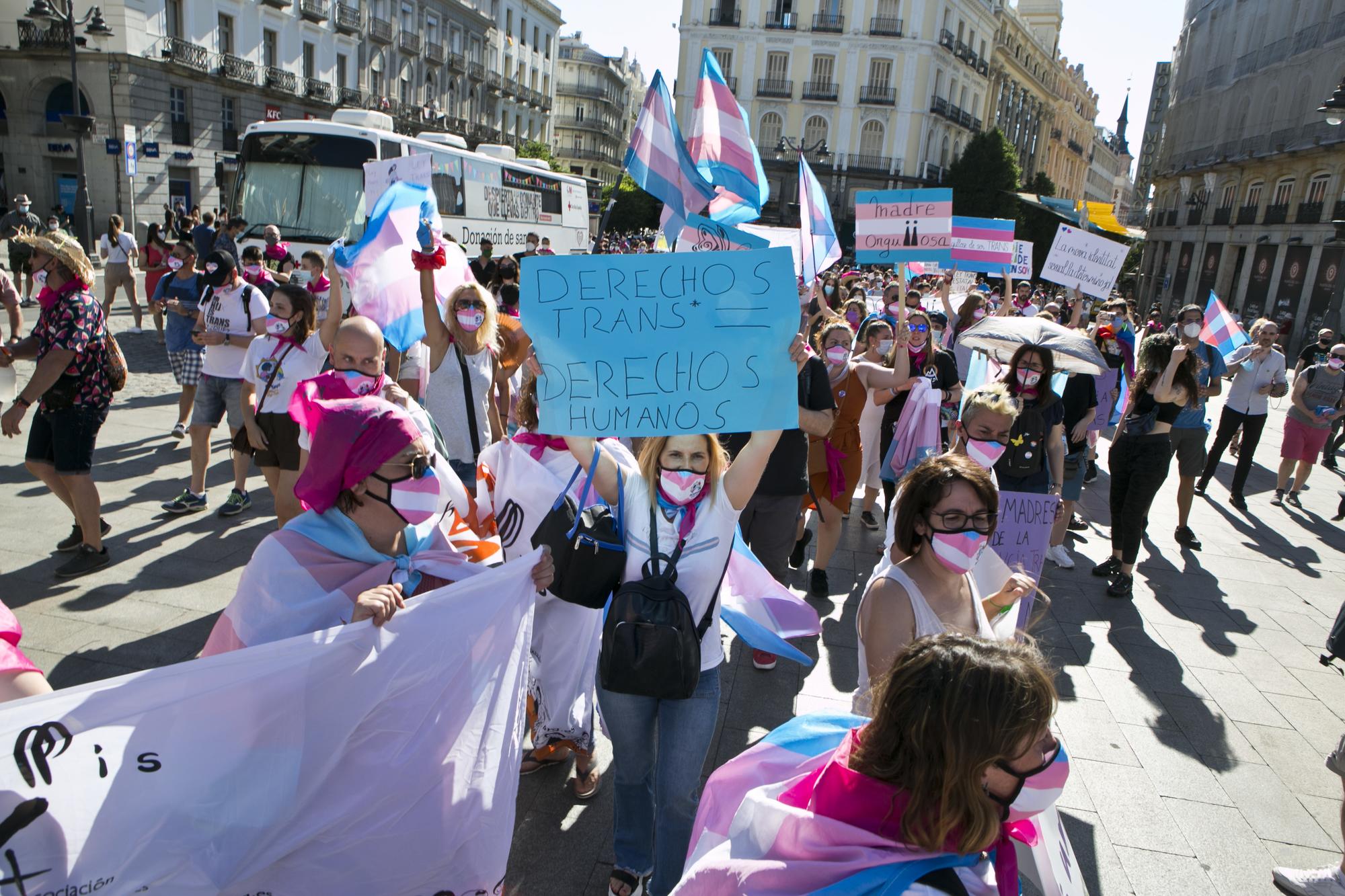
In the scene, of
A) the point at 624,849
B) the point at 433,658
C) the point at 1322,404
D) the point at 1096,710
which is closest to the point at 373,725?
the point at 433,658

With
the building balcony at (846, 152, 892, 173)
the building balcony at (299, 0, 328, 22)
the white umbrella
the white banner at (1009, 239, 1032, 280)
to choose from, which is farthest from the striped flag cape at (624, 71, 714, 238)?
the building balcony at (846, 152, 892, 173)

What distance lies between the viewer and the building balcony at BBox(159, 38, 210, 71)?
28969mm

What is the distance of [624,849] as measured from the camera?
277 cm

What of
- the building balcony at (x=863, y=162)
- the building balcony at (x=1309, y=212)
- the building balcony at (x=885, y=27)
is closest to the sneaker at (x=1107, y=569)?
the building balcony at (x=1309, y=212)

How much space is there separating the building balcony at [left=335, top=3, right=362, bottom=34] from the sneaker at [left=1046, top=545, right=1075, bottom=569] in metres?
40.1

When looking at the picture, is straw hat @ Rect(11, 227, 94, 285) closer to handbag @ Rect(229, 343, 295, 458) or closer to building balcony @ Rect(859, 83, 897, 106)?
handbag @ Rect(229, 343, 295, 458)

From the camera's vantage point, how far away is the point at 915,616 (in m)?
2.46

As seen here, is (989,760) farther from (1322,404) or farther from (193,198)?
(193,198)

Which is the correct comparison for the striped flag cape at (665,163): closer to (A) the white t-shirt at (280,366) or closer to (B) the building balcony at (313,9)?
(A) the white t-shirt at (280,366)

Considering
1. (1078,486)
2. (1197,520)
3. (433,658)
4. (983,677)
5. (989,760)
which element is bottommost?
(1197,520)

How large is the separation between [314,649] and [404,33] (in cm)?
4718

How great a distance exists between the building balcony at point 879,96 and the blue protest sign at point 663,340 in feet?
175

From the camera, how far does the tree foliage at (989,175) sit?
48156 mm

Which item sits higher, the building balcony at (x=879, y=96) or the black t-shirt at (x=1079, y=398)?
the building balcony at (x=879, y=96)
